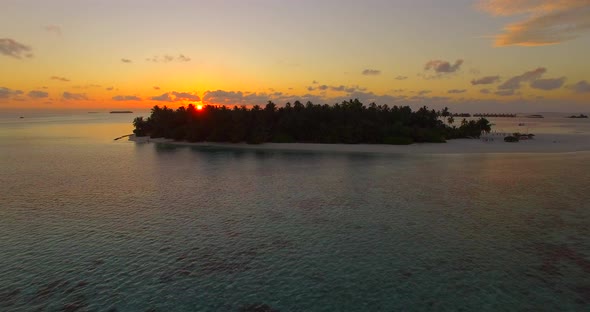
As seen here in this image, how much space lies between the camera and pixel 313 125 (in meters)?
119

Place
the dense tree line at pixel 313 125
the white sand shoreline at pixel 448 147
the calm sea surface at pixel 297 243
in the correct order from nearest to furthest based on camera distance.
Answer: the calm sea surface at pixel 297 243 < the white sand shoreline at pixel 448 147 < the dense tree line at pixel 313 125

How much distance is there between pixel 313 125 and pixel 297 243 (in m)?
91.9

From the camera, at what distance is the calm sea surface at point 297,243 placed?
20219mm

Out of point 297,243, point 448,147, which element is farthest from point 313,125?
point 297,243

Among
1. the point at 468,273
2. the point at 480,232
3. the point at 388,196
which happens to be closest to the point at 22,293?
the point at 468,273

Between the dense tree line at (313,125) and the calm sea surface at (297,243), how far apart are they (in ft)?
185

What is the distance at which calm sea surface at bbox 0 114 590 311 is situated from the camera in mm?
20219

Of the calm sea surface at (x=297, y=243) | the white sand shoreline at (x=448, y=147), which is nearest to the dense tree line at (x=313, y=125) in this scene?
the white sand shoreline at (x=448, y=147)

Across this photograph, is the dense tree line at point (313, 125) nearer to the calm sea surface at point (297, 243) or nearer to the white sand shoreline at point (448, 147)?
the white sand shoreline at point (448, 147)

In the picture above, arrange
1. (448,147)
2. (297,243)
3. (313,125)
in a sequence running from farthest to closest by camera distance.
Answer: (313,125) < (448,147) < (297,243)

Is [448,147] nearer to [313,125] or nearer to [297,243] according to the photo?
[313,125]

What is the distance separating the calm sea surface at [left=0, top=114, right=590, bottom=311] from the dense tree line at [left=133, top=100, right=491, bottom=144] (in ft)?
185

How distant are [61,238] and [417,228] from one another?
2925 centimetres

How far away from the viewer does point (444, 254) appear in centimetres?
2612
